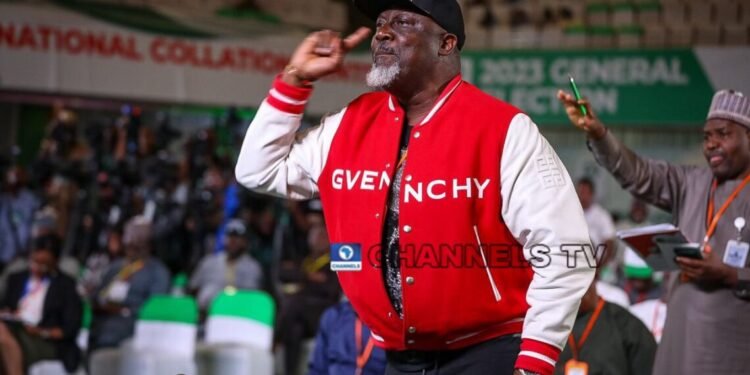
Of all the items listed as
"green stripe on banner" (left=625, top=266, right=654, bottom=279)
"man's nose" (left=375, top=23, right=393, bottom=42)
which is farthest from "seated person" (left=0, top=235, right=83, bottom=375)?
"man's nose" (left=375, top=23, right=393, bottom=42)

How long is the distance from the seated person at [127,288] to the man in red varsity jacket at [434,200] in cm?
581

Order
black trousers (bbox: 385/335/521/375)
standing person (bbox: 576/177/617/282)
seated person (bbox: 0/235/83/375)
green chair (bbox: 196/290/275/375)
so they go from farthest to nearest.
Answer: standing person (bbox: 576/177/617/282) < seated person (bbox: 0/235/83/375) < green chair (bbox: 196/290/275/375) < black trousers (bbox: 385/335/521/375)

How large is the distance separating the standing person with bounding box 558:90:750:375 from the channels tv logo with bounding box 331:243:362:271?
1499 millimetres

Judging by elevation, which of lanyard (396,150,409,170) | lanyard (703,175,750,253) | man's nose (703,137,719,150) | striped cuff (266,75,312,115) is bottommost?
lanyard (703,175,750,253)

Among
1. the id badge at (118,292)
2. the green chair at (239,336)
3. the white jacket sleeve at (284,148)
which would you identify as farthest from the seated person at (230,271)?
the white jacket sleeve at (284,148)

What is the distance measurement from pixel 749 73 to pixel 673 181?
7213mm

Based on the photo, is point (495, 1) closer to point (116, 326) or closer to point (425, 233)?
point (116, 326)

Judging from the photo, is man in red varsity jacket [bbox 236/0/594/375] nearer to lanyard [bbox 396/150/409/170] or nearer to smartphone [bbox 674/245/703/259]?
lanyard [bbox 396/150/409/170]

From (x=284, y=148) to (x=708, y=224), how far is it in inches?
79.7

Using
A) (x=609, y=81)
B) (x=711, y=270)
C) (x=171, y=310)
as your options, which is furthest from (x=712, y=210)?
(x=609, y=81)

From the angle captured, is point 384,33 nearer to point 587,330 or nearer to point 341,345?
point 587,330

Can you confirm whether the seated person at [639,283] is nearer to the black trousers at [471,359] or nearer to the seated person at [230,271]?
the seated person at [230,271]

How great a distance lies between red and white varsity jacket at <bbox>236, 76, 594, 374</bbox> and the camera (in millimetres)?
3139

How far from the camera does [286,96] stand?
11.2 feet
